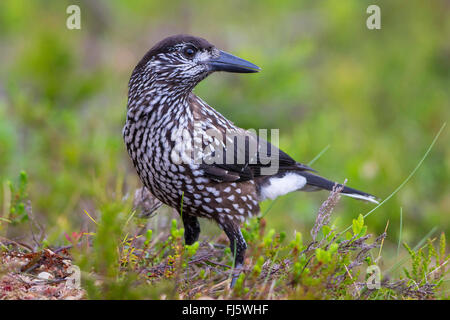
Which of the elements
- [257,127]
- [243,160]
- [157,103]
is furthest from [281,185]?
[257,127]

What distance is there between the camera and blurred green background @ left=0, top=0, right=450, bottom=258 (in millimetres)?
7449

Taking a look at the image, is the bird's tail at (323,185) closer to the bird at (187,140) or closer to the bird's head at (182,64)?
the bird at (187,140)

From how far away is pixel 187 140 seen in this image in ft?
13.9

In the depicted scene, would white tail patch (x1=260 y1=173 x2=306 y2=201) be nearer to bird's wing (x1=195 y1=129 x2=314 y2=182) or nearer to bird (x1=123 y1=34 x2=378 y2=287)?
bird's wing (x1=195 y1=129 x2=314 y2=182)

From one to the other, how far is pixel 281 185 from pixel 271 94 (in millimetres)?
4267

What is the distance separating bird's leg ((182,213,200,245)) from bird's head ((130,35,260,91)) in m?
1.10

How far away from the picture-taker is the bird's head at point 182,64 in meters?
4.32

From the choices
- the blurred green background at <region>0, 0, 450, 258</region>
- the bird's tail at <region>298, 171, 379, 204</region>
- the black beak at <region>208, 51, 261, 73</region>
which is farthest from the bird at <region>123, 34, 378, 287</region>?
the bird's tail at <region>298, 171, 379, 204</region>

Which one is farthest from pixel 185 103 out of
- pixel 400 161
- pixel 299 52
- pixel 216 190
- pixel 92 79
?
pixel 400 161

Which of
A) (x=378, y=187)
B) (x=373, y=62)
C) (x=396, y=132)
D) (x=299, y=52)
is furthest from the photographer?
(x=373, y=62)

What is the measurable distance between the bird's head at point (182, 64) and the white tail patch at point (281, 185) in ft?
3.53
